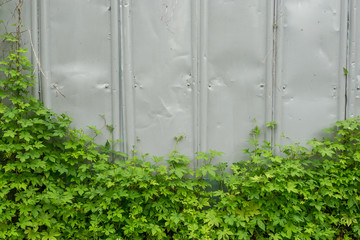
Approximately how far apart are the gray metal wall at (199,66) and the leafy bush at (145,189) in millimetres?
249

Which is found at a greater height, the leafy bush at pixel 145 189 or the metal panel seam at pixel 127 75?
the metal panel seam at pixel 127 75

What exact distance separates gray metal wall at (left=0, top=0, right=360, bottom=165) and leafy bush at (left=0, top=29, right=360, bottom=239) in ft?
0.82

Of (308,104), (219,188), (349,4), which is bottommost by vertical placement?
(219,188)

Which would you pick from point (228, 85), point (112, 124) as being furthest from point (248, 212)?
point (112, 124)

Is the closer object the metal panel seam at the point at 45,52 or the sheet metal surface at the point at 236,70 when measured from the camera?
the metal panel seam at the point at 45,52

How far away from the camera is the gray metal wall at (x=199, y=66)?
346 centimetres

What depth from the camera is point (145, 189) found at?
11.0ft

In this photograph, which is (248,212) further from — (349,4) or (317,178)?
(349,4)

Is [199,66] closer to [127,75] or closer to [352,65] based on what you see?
[127,75]

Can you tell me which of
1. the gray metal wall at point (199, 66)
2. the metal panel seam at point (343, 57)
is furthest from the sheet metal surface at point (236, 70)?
the metal panel seam at point (343, 57)

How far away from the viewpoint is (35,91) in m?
3.44

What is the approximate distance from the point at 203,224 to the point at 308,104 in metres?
1.85

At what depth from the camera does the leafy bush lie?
10.4ft

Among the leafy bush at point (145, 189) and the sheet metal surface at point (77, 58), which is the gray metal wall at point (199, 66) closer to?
the sheet metal surface at point (77, 58)
